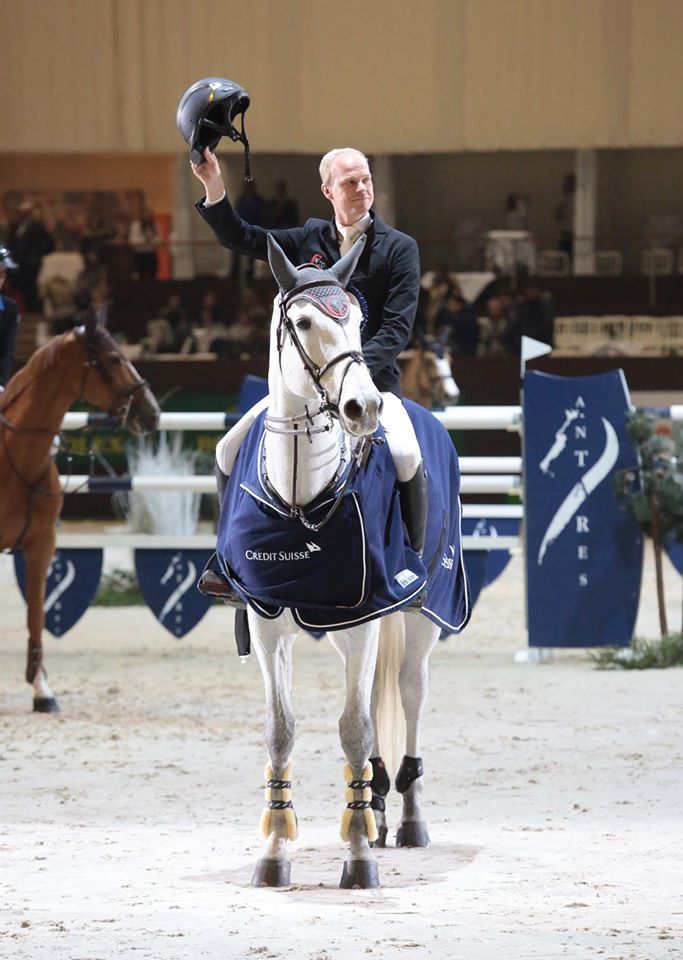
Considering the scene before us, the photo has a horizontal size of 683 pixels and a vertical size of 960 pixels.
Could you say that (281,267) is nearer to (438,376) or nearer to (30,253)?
(438,376)

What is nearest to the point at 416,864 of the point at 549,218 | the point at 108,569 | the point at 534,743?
the point at 534,743

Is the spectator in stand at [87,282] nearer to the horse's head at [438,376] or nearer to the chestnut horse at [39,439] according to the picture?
the horse's head at [438,376]

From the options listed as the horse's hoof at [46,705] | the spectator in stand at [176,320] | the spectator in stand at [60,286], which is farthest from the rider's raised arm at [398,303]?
the spectator in stand at [60,286]

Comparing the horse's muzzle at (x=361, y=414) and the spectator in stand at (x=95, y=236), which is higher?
the spectator in stand at (x=95, y=236)

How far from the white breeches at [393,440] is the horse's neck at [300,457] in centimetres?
34

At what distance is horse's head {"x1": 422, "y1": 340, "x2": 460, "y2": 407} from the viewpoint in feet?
45.2

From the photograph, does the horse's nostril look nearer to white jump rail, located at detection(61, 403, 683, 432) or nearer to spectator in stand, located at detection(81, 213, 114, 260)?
white jump rail, located at detection(61, 403, 683, 432)

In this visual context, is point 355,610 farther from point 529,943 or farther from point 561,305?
point 561,305

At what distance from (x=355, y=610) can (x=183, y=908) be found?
0.88 metres

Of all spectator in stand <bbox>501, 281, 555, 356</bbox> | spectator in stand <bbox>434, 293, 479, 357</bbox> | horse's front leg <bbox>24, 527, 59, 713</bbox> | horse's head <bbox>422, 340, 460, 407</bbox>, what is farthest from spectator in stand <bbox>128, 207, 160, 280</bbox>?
horse's front leg <bbox>24, 527, 59, 713</bbox>

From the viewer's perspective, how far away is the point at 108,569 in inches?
513

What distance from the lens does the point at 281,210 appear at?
22109 millimetres

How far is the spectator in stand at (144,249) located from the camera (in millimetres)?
21500

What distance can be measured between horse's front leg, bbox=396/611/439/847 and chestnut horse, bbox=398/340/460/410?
8350 mm
